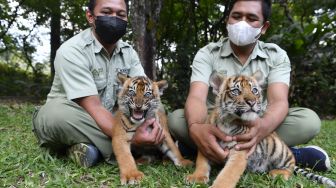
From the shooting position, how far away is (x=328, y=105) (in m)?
10.6

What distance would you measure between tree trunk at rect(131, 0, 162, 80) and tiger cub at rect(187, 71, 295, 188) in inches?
145

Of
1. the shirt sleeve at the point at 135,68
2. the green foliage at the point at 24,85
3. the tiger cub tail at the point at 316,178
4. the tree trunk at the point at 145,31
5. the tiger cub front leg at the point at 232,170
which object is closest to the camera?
the tiger cub front leg at the point at 232,170

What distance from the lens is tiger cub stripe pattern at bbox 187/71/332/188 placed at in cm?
343

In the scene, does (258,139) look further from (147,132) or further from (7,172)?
(7,172)

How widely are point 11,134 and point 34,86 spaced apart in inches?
222

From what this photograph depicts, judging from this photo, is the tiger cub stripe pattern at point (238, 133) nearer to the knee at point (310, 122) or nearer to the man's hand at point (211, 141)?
the man's hand at point (211, 141)

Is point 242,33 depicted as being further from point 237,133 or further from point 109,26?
point 109,26

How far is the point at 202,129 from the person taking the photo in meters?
3.82

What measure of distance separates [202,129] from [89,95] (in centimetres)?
114

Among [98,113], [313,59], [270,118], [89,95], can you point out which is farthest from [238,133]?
[313,59]

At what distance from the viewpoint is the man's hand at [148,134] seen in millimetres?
3986

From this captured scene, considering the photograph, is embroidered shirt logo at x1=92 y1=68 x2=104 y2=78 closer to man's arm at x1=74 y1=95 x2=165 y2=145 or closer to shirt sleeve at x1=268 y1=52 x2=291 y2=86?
man's arm at x1=74 y1=95 x2=165 y2=145

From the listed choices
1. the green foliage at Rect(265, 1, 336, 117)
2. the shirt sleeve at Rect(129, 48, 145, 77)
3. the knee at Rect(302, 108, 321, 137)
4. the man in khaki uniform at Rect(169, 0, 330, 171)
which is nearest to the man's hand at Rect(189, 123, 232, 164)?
the man in khaki uniform at Rect(169, 0, 330, 171)

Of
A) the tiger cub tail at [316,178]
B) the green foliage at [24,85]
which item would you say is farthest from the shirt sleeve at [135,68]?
the green foliage at [24,85]
